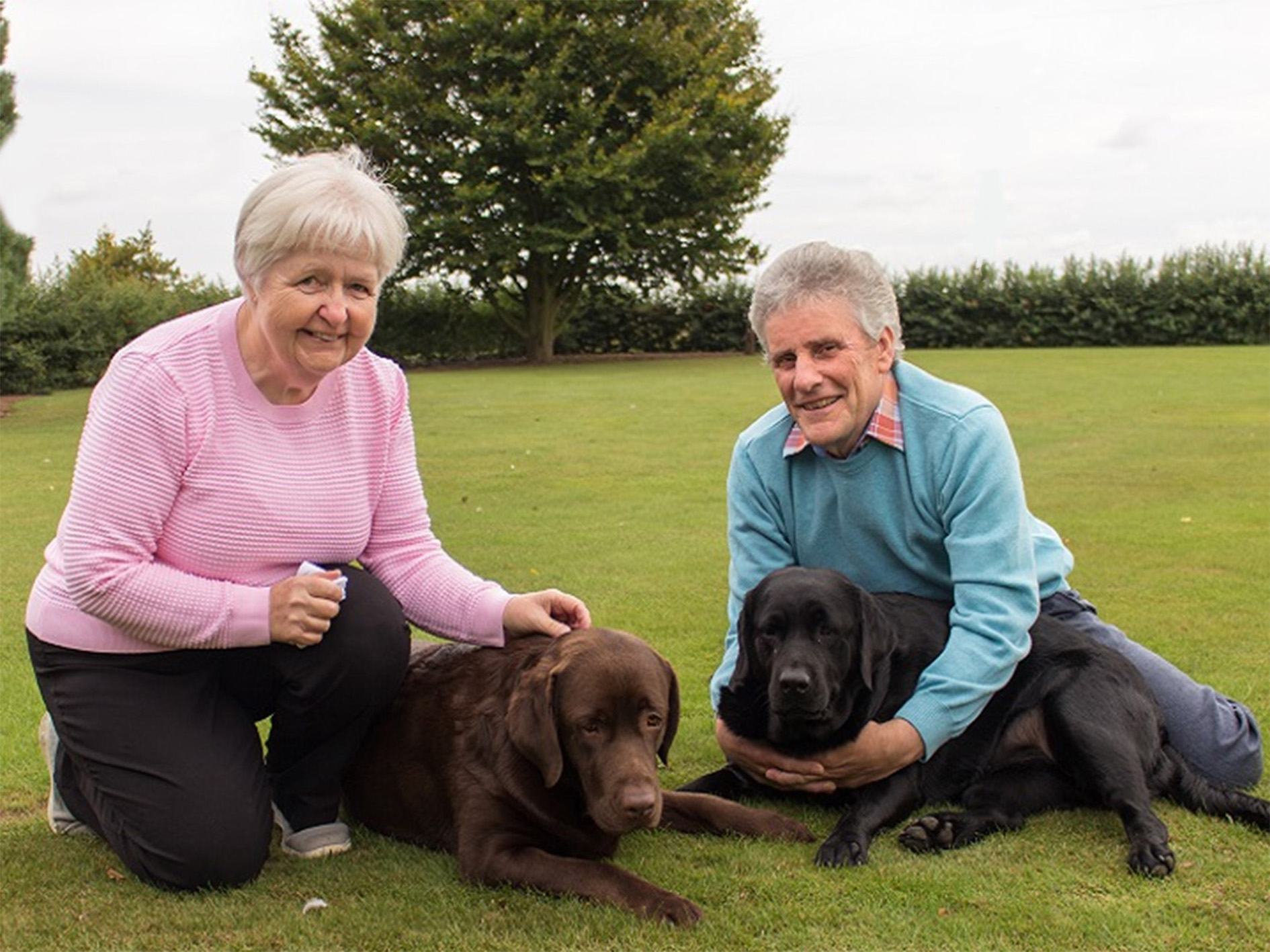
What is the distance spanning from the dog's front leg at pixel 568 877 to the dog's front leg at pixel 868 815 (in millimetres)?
557

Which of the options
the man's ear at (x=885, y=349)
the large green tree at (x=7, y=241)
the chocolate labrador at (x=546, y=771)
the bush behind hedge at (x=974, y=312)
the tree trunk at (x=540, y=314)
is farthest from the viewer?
the bush behind hedge at (x=974, y=312)

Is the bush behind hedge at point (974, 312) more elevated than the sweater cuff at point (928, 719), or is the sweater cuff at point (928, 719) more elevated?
the bush behind hedge at point (974, 312)

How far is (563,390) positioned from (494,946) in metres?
20.3

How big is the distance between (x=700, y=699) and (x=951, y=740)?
1.39 m

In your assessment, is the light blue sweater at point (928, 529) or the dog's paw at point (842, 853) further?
the light blue sweater at point (928, 529)

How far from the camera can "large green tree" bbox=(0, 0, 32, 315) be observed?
63.8 feet

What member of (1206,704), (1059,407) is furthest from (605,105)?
(1206,704)

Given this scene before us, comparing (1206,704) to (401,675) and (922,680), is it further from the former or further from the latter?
(401,675)

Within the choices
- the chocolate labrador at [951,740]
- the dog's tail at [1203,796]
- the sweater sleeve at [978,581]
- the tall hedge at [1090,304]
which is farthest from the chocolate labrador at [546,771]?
the tall hedge at [1090,304]

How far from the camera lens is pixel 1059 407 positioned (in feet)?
59.5

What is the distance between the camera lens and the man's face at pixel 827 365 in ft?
12.8

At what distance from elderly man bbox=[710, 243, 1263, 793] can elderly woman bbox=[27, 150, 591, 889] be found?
0.91 meters

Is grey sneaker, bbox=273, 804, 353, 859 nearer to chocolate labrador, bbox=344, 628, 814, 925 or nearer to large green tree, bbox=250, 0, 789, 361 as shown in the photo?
chocolate labrador, bbox=344, 628, 814, 925

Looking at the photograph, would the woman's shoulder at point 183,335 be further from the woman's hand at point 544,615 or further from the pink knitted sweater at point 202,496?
the woman's hand at point 544,615
